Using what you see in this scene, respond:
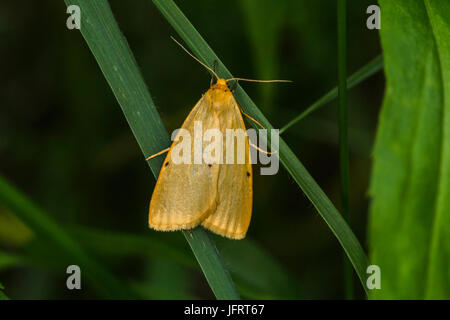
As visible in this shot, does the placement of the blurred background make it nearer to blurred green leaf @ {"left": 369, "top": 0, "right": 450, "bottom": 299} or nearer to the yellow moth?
the yellow moth

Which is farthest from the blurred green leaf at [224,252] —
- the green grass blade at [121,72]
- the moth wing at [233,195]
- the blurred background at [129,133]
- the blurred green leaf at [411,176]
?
the blurred green leaf at [411,176]

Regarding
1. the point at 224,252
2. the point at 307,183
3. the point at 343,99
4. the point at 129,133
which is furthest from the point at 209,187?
the point at 129,133

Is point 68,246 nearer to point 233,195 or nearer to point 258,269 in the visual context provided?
point 233,195

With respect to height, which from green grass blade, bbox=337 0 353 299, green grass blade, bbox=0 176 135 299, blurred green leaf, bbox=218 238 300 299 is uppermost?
green grass blade, bbox=337 0 353 299

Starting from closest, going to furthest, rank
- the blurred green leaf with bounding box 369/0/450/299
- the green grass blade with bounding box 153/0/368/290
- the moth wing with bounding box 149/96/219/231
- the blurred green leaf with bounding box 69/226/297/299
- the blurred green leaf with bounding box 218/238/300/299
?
1. the blurred green leaf with bounding box 369/0/450/299
2. the green grass blade with bounding box 153/0/368/290
3. the moth wing with bounding box 149/96/219/231
4. the blurred green leaf with bounding box 69/226/297/299
5. the blurred green leaf with bounding box 218/238/300/299

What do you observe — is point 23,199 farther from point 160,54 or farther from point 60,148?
point 160,54

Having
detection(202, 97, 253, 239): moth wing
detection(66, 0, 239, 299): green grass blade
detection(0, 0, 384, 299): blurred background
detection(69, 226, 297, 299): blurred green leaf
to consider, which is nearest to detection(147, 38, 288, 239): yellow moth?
detection(202, 97, 253, 239): moth wing
